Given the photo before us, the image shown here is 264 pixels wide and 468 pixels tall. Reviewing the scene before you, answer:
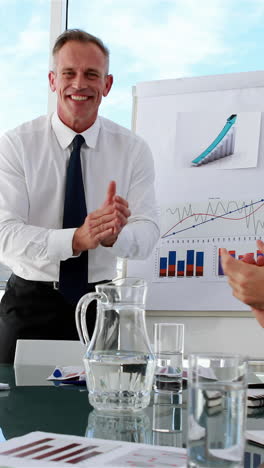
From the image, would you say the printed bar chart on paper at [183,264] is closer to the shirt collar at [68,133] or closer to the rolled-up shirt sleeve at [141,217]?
the rolled-up shirt sleeve at [141,217]

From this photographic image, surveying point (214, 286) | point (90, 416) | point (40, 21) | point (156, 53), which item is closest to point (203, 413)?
point (90, 416)

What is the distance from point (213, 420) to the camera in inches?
27.5

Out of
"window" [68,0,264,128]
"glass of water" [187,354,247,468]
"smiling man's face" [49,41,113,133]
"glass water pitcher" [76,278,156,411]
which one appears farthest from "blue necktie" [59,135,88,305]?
"glass of water" [187,354,247,468]

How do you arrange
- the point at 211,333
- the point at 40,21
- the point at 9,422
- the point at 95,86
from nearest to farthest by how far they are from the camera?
the point at 9,422 → the point at 95,86 → the point at 211,333 → the point at 40,21

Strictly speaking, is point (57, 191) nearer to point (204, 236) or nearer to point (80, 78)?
point (80, 78)

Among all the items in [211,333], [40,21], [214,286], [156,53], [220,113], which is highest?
[40,21]

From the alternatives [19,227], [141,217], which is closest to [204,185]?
[141,217]

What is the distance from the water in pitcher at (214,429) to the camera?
0.69 metres

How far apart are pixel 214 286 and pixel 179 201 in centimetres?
51

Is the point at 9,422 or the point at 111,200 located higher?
the point at 111,200

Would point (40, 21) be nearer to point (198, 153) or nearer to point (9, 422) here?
point (198, 153)

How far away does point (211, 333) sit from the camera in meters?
3.38

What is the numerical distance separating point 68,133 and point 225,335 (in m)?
1.34

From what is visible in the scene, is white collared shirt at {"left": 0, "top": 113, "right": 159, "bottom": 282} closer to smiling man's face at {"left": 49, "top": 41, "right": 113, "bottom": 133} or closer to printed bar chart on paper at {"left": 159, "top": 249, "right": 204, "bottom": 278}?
smiling man's face at {"left": 49, "top": 41, "right": 113, "bottom": 133}
